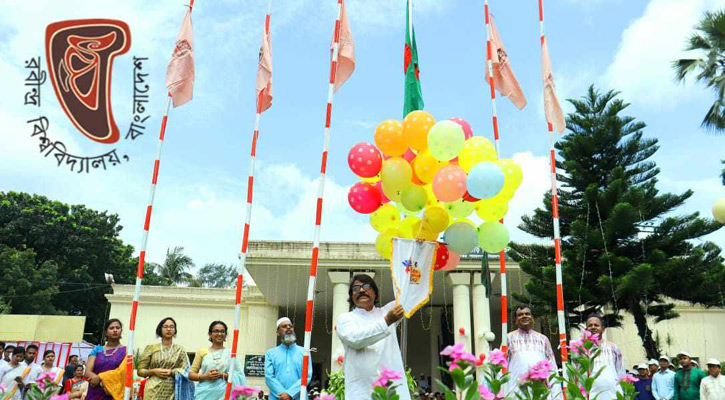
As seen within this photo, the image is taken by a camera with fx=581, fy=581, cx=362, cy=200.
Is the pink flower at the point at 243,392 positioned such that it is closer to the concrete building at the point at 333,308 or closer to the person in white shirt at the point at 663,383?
the person in white shirt at the point at 663,383

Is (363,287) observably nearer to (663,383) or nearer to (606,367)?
(606,367)

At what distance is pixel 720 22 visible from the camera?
12828 millimetres

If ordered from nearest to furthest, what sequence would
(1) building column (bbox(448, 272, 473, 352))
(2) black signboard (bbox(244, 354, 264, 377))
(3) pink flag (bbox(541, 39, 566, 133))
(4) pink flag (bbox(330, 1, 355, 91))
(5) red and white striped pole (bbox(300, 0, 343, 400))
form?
(5) red and white striped pole (bbox(300, 0, 343, 400)), (4) pink flag (bbox(330, 1, 355, 91)), (3) pink flag (bbox(541, 39, 566, 133)), (1) building column (bbox(448, 272, 473, 352)), (2) black signboard (bbox(244, 354, 264, 377))

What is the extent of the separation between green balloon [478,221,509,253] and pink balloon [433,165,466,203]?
2.15ft

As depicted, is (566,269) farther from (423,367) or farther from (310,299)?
(310,299)

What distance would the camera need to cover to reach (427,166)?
5.35 m

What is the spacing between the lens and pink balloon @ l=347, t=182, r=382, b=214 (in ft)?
18.4

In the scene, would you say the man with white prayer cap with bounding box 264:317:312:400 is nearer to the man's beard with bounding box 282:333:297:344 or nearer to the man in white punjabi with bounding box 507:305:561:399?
the man's beard with bounding box 282:333:297:344

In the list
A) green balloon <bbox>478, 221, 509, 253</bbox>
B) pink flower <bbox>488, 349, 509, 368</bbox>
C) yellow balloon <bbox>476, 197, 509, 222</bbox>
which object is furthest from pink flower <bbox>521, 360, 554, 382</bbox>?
yellow balloon <bbox>476, 197, 509, 222</bbox>

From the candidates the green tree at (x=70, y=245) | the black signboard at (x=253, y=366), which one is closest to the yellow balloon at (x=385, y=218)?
the black signboard at (x=253, y=366)

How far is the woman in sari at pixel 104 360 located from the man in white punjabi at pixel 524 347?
3.28 meters

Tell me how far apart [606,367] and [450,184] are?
1898mm

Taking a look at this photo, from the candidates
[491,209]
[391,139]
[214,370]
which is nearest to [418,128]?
[391,139]

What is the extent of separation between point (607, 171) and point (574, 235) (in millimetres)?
2453
